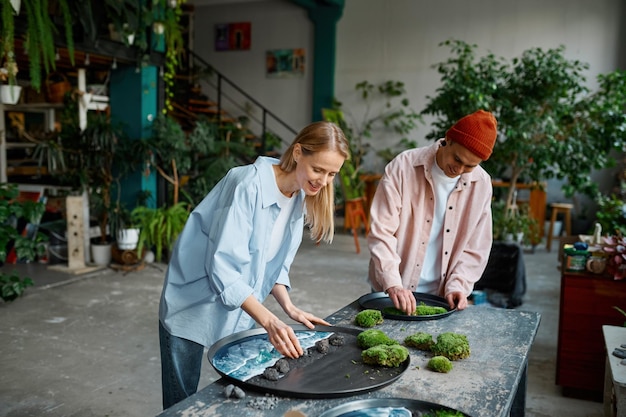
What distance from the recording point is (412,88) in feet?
36.1

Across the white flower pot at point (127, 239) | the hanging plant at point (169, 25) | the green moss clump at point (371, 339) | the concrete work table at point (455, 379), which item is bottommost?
the white flower pot at point (127, 239)

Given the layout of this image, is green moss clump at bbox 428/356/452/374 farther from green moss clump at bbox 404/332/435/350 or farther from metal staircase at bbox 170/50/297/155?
metal staircase at bbox 170/50/297/155

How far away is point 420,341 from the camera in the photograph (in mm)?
1739

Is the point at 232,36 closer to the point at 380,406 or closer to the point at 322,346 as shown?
the point at 322,346

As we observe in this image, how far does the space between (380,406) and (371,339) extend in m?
0.36

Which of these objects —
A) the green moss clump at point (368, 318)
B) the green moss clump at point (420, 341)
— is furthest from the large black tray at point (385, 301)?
the green moss clump at point (420, 341)

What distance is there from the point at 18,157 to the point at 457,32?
7383 mm

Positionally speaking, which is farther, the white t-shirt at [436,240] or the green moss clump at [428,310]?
the white t-shirt at [436,240]

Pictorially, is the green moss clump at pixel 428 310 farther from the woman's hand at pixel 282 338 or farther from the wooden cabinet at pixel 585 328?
the wooden cabinet at pixel 585 328

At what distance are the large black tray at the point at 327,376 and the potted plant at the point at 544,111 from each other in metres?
4.22

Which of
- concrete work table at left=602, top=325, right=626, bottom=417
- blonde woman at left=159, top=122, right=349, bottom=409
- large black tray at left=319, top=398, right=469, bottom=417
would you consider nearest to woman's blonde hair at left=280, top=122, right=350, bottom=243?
blonde woman at left=159, top=122, right=349, bottom=409

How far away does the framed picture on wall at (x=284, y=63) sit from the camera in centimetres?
1183

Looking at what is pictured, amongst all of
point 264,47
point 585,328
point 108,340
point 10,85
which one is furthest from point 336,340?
point 264,47

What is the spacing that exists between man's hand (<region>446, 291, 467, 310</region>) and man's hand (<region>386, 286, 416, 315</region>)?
0.23 m
